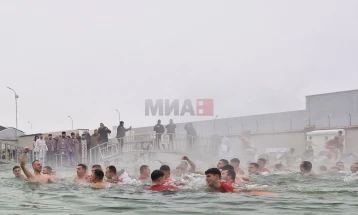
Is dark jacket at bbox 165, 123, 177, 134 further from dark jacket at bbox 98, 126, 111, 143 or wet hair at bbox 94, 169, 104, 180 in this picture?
wet hair at bbox 94, 169, 104, 180

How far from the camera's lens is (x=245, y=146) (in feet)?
101

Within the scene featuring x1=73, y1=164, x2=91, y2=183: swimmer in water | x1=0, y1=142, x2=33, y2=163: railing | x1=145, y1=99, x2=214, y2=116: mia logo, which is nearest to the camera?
x1=73, y1=164, x2=91, y2=183: swimmer in water

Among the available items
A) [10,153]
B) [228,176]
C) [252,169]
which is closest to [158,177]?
[228,176]

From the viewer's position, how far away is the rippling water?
377 inches

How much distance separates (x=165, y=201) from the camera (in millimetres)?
10898

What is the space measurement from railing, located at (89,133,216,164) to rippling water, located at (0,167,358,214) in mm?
11825

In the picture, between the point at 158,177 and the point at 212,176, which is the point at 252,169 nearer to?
the point at 158,177

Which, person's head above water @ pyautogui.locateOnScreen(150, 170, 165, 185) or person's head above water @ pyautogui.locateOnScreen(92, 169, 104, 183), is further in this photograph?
person's head above water @ pyautogui.locateOnScreen(92, 169, 104, 183)

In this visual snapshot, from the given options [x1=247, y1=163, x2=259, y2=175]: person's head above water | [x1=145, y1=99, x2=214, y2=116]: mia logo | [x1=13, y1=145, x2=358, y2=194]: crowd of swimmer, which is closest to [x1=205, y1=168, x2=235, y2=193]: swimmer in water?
[x1=13, y1=145, x2=358, y2=194]: crowd of swimmer

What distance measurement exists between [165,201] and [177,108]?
1764 inches

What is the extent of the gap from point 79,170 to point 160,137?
1179 cm

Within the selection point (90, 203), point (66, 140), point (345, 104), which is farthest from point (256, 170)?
point (345, 104)

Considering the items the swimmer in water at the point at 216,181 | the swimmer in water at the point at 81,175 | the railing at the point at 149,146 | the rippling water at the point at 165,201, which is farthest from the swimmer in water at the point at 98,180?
the railing at the point at 149,146

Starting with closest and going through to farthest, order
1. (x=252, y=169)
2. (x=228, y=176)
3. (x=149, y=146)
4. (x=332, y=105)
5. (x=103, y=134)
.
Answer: (x=228, y=176) → (x=252, y=169) → (x=103, y=134) → (x=149, y=146) → (x=332, y=105)
